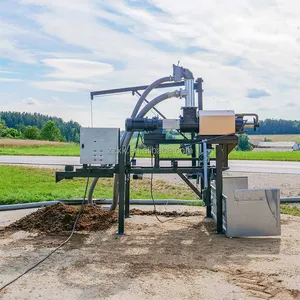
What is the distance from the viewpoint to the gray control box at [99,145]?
5133mm

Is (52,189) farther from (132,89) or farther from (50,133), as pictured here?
(50,133)

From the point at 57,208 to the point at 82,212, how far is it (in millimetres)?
393

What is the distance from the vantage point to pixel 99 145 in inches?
203

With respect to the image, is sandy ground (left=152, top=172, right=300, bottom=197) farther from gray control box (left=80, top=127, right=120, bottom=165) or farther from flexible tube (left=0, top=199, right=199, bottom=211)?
gray control box (left=80, top=127, right=120, bottom=165)

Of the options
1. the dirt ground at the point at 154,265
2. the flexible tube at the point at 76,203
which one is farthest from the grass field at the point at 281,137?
the dirt ground at the point at 154,265

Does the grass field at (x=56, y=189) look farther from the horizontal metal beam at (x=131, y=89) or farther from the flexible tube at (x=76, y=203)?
the horizontal metal beam at (x=131, y=89)

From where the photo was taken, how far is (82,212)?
6059 mm

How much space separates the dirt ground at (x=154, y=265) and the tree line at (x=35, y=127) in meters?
46.4

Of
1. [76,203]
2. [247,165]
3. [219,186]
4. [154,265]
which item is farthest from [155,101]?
[247,165]

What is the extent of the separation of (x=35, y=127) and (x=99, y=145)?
6131cm

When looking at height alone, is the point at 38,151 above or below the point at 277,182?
above

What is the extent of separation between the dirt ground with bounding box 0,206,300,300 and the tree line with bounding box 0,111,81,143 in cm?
4643

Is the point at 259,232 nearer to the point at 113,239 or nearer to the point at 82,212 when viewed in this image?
the point at 113,239

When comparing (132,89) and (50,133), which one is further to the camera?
(50,133)
